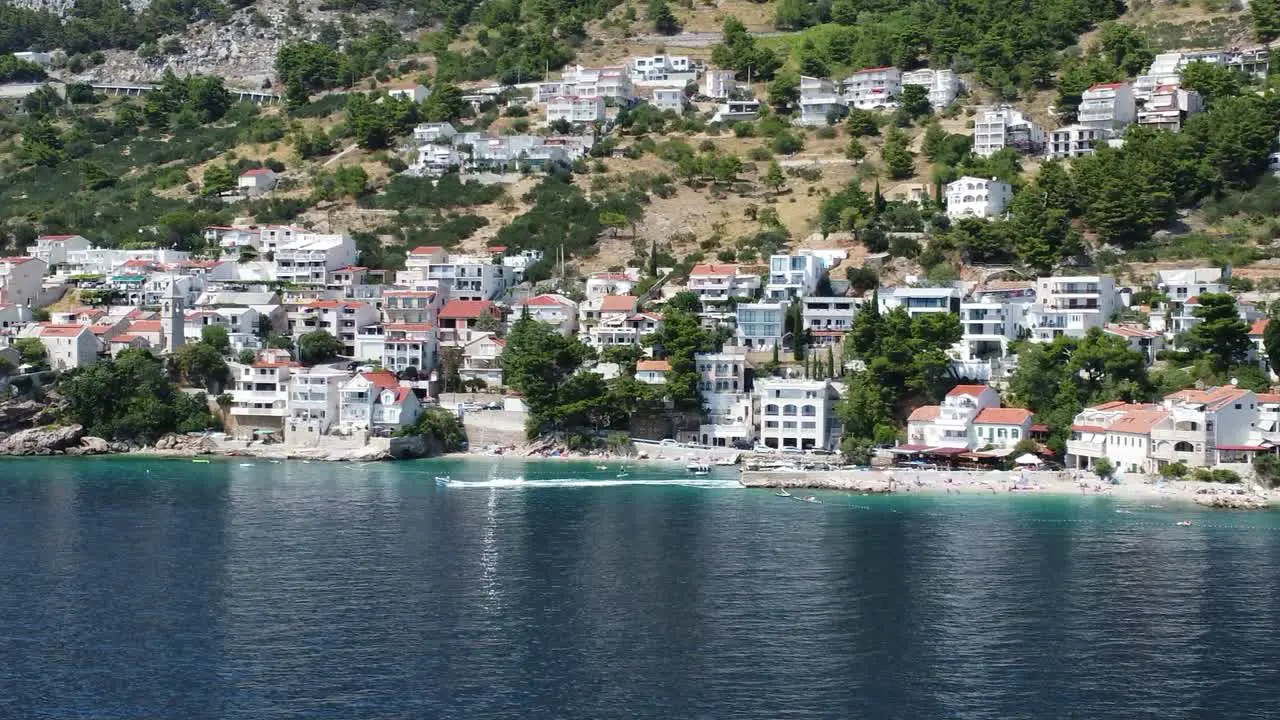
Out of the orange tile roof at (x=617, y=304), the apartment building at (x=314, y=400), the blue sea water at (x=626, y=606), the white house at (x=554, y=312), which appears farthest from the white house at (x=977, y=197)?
the apartment building at (x=314, y=400)

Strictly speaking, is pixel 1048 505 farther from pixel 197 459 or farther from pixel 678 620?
pixel 197 459

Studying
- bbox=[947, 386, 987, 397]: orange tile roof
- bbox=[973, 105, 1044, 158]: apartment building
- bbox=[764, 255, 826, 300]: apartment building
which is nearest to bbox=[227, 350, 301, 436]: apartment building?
bbox=[764, 255, 826, 300]: apartment building

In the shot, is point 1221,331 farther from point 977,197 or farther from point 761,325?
point 977,197

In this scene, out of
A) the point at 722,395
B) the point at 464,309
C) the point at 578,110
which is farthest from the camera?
the point at 578,110

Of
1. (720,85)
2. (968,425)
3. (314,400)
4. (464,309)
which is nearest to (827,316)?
(968,425)

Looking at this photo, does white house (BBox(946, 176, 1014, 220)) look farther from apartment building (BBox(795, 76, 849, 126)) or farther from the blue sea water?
the blue sea water

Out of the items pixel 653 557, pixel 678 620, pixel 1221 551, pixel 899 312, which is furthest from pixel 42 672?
pixel 899 312
